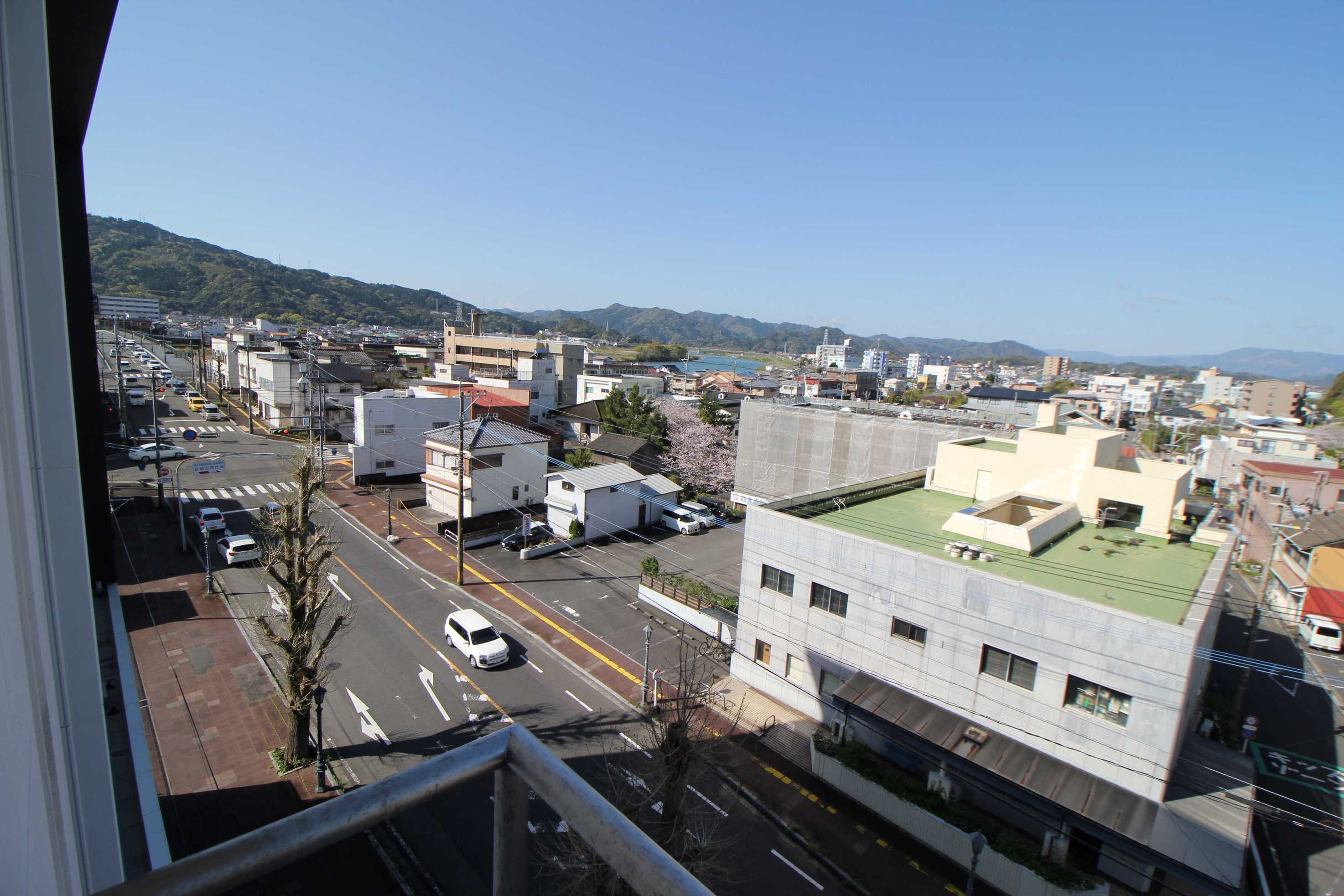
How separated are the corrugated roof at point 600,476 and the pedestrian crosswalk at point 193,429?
24.2 metres

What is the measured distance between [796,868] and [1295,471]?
120 feet

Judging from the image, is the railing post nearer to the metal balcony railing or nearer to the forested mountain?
the metal balcony railing

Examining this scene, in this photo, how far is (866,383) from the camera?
251ft

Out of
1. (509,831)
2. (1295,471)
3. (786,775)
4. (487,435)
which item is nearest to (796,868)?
(786,775)

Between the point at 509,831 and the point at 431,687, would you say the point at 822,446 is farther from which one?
the point at 509,831

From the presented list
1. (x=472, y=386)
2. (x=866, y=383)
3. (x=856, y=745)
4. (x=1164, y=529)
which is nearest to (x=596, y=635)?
(x=856, y=745)

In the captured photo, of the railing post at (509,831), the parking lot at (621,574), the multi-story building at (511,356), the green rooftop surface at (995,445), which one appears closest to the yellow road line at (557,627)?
the parking lot at (621,574)

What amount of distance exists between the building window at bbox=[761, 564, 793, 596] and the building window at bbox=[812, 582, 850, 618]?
560mm

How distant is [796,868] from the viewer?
9.38 meters

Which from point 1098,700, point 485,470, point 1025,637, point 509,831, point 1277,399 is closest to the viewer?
point 509,831

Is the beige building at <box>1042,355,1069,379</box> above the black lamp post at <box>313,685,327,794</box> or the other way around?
above

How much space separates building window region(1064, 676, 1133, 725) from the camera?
8859 millimetres

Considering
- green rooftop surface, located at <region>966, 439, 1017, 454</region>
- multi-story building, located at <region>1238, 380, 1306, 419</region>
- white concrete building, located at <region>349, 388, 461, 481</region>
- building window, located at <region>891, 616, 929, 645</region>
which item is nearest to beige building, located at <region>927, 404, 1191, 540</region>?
green rooftop surface, located at <region>966, 439, 1017, 454</region>

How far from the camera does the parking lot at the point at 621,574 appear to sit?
52.4 feet
